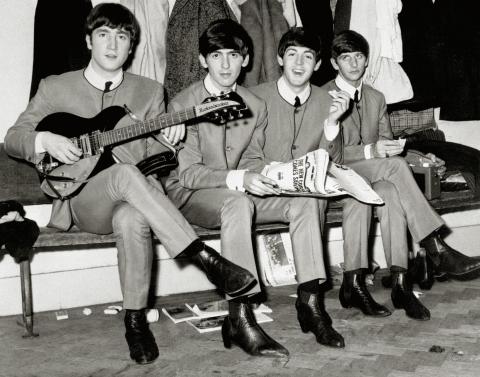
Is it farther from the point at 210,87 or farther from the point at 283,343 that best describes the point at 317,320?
the point at 210,87

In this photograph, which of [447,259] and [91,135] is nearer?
[91,135]

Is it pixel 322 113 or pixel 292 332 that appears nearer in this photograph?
pixel 292 332

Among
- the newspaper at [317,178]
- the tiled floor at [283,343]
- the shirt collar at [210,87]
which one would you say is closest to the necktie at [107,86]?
the shirt collar at [210,87]

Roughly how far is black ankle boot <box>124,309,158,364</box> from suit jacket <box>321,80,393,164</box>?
149 centimetres

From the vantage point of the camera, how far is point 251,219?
2484 millimetres

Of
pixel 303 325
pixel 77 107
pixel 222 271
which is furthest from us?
pixel 77 107

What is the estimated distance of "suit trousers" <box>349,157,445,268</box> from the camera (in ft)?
9.36

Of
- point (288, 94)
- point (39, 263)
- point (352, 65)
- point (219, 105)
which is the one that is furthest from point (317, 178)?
point (39, 263)

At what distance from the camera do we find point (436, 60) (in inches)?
151

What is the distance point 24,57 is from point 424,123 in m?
2.64

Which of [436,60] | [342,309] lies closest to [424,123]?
[436,60]

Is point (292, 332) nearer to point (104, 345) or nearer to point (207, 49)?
point (104, 345)

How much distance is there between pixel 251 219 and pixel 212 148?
0.44 meters

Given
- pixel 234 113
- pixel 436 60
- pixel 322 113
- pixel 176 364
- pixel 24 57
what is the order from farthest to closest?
pixel 436 60
pixel 24 57
pixel 322 113
pixel 234 113
pixel 176 364
